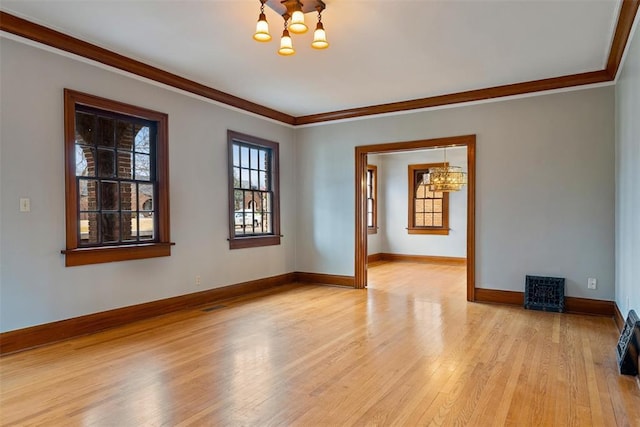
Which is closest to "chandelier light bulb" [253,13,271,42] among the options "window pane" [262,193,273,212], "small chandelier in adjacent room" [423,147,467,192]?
"window pane" [262,193,273,212]

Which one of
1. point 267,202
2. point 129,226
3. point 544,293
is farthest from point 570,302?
point 129,226

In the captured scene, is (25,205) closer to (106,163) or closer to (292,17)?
(106,163)

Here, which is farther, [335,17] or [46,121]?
[46,121]

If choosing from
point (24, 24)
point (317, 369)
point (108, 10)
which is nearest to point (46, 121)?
point (24, 24)

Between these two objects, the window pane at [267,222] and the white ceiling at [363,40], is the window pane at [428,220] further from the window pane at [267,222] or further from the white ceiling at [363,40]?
the white ceiling at [363,40]

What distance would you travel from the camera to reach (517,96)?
5.14m

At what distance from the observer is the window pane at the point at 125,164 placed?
4.36 metres

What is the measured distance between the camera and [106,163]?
4.22 meters

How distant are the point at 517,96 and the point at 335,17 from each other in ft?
9.69

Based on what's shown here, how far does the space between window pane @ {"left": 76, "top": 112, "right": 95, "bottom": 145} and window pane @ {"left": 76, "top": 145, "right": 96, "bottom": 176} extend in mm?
67

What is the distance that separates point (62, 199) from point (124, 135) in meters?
1.00

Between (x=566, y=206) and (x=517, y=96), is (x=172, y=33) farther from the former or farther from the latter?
(x=566, y=206)

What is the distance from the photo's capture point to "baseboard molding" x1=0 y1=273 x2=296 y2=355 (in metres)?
3.46

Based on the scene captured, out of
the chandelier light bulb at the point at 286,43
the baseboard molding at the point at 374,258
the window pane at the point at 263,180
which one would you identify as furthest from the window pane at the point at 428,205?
the chandelier light bulb at the point at 286,43
